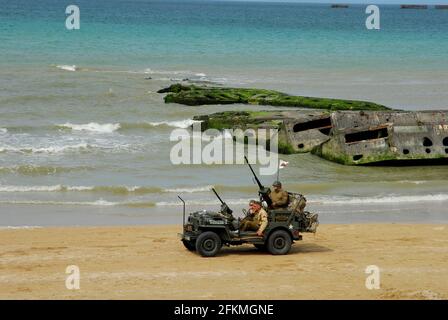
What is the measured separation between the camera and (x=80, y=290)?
52.5 feet

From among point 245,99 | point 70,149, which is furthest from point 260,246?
point 245,99

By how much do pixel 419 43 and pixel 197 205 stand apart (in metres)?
93.5

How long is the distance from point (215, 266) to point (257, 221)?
56.7 inches

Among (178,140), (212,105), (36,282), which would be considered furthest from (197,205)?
(212,105)

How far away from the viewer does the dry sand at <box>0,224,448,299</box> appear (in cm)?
1606

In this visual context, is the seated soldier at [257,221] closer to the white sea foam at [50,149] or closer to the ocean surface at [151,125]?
the ocean surface at [151,125]

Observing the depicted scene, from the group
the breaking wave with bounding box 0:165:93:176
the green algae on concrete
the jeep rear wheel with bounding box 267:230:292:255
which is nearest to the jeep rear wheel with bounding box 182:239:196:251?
the jeep rear wheel with bounding box 267:230:292:255

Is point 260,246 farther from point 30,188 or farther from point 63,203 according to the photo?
point 30,188

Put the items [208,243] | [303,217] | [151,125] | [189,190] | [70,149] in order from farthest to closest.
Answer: [151,125]
[70,149]
[189,190]
[303,217]
[208,243]

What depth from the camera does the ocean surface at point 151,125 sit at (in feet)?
84.1

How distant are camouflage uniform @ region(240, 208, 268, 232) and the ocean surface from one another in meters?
5.25

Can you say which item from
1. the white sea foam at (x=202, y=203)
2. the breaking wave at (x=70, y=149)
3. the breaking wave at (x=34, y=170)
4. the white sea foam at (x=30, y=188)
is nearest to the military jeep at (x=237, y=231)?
the white sea foam at (x=202, y=203)

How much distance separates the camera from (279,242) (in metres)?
18.8

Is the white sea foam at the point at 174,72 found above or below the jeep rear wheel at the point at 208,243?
above
